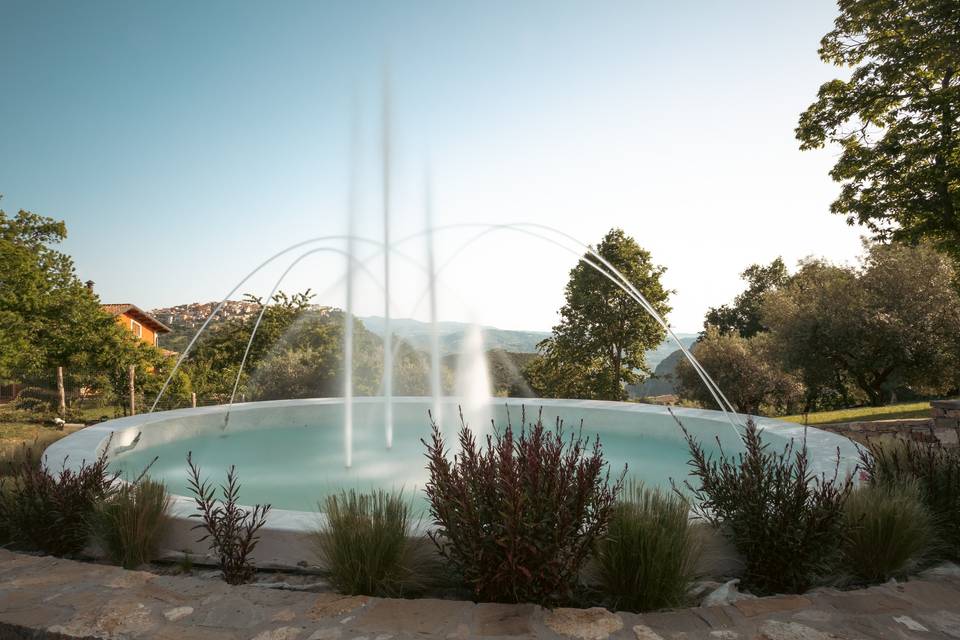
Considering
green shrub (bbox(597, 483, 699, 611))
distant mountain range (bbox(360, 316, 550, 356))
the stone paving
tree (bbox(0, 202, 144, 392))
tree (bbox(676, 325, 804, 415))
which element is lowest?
the stone paving

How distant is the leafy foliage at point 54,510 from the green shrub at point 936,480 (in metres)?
5.26

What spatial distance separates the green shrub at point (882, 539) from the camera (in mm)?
2998

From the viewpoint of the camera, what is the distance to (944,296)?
54.0 ft

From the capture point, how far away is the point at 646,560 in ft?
8.72

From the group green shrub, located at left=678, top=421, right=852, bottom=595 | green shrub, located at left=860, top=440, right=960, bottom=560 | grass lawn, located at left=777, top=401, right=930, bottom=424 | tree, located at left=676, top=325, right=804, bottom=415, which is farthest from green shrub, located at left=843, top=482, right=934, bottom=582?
tree, located at left=676, top=325, right=804, bottom=415

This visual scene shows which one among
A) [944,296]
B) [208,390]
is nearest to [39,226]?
[208,390]

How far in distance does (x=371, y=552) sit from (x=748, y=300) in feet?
140

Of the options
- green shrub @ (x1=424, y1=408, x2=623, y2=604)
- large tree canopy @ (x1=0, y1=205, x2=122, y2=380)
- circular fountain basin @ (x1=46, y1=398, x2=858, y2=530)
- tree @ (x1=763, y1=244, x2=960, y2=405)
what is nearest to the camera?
green shrub @ (x1=424, y1=408, x2=623, y2=604)

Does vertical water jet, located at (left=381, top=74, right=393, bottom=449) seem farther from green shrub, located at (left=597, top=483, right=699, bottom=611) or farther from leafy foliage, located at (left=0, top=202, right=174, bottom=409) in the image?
leafy foliage, located at (left=0, top=202, right=174, bottom=409)

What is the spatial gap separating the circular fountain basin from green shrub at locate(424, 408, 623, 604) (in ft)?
3.82

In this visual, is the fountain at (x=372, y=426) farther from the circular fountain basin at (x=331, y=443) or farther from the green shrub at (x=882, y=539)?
the green shrub at (x=882, y=539)

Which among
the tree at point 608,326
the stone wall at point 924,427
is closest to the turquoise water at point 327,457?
the stone wall at point 924,427

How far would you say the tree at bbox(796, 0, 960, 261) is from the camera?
1068 centimetres

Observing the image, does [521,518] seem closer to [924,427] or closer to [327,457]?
[327,457]
